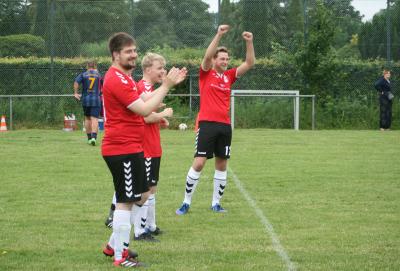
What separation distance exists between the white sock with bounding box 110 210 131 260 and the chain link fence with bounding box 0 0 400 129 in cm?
1845

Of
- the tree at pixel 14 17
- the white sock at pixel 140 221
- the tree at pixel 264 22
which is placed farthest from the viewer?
the tree at pixel 264 22

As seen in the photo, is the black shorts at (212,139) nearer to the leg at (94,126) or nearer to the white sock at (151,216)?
the white sock at (151,216)

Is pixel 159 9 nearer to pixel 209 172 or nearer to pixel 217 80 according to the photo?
pixel 209 172

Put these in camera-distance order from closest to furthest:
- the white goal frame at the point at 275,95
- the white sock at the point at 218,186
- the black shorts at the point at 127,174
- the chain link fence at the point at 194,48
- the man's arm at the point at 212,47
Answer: the black shorts at the point at 127,174, the man's arm at the point at 212,47, the white sock at the point at 218,186, the white goal frame at the point at 275,95, the chain link fence at the point at 194,48

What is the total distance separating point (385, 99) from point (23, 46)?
1249 centimetres

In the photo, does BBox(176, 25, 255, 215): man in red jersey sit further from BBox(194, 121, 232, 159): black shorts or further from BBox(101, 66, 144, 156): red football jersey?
BBox(101, 66, 144, 156): red football jersey

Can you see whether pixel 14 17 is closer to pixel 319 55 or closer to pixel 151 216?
pixel 319 55

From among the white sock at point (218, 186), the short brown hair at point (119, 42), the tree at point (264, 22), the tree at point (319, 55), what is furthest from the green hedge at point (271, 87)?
the short brown hair at point (119, 42)

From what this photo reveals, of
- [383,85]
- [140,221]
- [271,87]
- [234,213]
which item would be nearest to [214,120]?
[234,213]

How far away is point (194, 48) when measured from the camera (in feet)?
87.4

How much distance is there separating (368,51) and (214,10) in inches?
232

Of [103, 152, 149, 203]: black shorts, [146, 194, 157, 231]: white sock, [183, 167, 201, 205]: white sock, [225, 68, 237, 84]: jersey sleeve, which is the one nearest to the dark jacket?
[225, 68, 237, 84]: jersey sleeve

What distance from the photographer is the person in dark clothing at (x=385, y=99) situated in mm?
23766

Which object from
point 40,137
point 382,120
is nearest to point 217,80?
point 40,137
